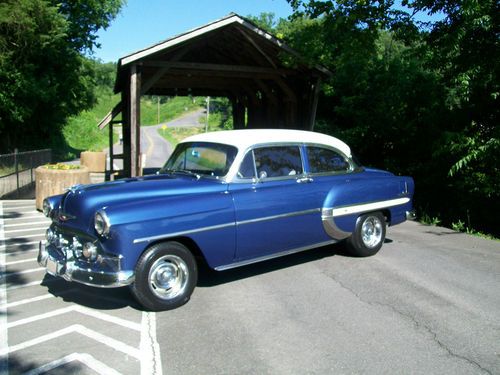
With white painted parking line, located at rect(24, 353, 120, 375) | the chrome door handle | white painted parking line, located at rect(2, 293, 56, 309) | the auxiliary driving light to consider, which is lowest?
white painted parking line, located at rect(24, 353, 120, 375)

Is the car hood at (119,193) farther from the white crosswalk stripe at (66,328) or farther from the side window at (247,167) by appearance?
the white crosswalk stripe at (66,328)

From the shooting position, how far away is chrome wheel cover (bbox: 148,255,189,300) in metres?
4.72

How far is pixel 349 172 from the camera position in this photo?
6.80 meters

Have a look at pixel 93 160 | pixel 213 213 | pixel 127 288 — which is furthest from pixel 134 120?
pixel 93 160

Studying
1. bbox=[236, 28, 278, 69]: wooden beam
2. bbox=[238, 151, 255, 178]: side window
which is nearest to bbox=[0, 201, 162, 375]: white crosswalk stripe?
bbox=[238, 151, 255, 178]: side window

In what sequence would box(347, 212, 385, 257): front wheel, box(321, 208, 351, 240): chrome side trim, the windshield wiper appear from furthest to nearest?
box(347, 212, 385, 257): front wheel
box(321, 208, 351, 240): chrome side trim
the windshield wiper

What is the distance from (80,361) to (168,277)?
1264 millimetres

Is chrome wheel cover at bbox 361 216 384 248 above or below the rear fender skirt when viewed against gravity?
below

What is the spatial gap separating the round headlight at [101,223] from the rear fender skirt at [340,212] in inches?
113

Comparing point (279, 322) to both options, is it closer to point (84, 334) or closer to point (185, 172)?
point (84, 334)

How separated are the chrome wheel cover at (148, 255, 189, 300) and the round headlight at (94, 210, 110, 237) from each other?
58 centimetres

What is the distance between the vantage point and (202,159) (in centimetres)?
588

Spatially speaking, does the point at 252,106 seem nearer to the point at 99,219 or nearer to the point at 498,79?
the point at 498,79

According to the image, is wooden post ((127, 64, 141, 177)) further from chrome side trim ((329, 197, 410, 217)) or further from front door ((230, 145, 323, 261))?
chrome side trim ((329, 197, 410, 217))
